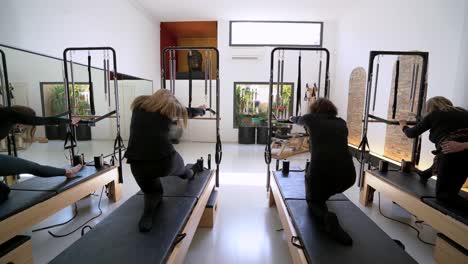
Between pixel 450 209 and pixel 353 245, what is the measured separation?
911 mm

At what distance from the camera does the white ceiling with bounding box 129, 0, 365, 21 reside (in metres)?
5.41

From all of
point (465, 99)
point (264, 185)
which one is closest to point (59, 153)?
point (264, 185)

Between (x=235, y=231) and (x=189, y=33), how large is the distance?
277 inches

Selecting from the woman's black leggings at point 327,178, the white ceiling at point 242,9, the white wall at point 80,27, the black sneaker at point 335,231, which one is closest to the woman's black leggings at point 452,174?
the woman's black leggings at point 327,178

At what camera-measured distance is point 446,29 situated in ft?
9.50

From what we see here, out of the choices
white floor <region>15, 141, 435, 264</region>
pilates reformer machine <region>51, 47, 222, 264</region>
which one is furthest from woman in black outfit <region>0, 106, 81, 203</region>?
pilates reformer machine <region>51, 47, 222, 264</region>

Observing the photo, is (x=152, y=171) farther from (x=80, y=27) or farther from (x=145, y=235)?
(x=80, y=27)

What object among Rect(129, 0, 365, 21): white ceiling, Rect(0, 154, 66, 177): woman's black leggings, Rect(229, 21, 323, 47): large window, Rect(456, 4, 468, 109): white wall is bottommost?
Rect(0, 154, 66, 177): woman's black leggings

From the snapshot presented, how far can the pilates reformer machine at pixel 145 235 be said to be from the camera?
1.26 metres

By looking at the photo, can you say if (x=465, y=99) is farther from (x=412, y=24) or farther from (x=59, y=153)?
(x=59, y=153)

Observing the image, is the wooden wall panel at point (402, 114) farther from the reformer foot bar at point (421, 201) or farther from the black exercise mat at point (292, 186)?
the black exercise mat at point (292, 186)

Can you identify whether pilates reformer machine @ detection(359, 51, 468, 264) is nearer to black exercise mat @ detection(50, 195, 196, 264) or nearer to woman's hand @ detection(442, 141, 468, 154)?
woman's hand @ detection(442, 141, 468, 154)

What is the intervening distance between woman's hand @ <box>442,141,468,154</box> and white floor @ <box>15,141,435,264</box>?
0.85 meters

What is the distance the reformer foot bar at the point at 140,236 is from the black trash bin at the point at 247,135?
4610mm
